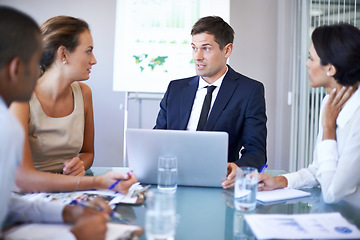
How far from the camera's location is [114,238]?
0.90 metres

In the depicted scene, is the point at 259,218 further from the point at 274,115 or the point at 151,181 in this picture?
the point at 274,115

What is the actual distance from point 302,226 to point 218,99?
1.25m

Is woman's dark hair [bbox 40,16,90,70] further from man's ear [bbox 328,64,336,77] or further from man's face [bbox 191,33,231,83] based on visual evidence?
man's ear [bbox 328,64,336,77]

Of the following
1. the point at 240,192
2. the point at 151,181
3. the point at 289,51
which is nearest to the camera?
the point at 240,192

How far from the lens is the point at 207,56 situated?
2262 mm

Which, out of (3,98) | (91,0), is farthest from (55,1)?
(3,98)

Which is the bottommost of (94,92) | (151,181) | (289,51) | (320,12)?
(151,181)

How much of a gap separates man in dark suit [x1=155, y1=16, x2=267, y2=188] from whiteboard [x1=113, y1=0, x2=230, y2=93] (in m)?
1.10

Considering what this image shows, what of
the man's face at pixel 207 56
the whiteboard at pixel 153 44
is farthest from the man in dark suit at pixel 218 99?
the whiteboard at pixel 153 44

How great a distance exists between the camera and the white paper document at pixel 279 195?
134 cm

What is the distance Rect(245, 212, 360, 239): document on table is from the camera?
96cm

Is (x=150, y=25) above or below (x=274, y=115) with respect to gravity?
above

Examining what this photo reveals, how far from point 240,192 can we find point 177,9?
2.59 metres

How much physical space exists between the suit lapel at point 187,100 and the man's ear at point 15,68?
143 centimetres
